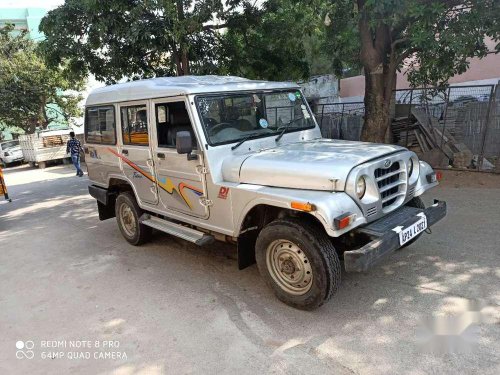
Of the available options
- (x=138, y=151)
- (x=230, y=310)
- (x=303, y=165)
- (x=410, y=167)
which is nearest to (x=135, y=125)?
(x=138, y=151)

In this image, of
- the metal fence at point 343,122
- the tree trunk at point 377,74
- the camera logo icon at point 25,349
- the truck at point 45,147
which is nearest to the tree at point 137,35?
the tree trunk at point 377,74

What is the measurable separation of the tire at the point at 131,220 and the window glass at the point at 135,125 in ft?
2.83

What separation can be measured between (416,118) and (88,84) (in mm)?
21398

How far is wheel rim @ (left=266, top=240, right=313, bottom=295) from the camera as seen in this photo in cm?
346

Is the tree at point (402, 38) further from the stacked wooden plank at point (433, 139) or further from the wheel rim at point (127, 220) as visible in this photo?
the wheel rim at point (127, 220)

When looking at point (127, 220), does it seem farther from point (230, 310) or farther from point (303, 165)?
point (303, 165)

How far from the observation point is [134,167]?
17.0 ft

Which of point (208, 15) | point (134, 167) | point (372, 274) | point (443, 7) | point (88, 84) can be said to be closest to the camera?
point (372, 274)

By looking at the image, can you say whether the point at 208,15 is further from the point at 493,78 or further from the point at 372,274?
the point at 493,78

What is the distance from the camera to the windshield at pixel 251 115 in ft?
13.5

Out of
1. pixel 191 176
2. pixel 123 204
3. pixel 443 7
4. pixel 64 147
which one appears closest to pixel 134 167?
pixel 123 204

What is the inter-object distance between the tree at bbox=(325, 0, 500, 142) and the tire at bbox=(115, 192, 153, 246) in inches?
173

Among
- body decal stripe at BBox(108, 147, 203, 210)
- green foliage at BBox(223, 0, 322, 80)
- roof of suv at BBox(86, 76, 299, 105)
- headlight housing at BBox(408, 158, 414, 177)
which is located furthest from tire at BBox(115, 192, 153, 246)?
green foliage at BBox(223, 0, 322, 80)

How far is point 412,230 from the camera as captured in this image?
343 centimetres
